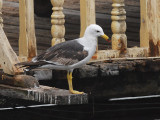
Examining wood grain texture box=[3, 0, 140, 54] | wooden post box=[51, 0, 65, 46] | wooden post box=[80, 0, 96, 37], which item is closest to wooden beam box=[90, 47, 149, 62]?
wooden post box=[80, 0, 96, 37]

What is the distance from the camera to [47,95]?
6.17m

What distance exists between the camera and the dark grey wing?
6289 mm

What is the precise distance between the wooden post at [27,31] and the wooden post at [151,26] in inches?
63.8

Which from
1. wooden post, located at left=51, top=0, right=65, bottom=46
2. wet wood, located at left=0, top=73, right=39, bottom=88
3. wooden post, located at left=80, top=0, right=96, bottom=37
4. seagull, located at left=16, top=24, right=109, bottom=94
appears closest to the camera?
seagull, located at left=16, top=24, right=109, bottom=94

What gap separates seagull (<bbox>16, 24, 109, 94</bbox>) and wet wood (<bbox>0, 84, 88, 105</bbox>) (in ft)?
0.57

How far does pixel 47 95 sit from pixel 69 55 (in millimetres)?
492

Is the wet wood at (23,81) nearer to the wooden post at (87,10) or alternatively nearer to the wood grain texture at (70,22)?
the wooden post at (87,10)

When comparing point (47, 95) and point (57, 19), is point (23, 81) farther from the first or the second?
point (57, 19)

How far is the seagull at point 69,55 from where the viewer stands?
6.28 meters

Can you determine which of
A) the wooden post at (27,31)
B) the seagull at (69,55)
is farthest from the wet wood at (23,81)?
the wooden post at (27,31)

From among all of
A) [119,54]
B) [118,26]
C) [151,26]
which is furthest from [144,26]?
[119,54]

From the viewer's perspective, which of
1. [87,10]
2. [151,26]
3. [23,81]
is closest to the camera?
[23,81]

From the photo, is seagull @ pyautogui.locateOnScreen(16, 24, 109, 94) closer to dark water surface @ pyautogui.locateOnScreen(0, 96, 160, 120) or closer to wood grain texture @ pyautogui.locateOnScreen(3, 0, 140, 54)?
dark water surface @ pyautogui.locateOnScreen(0, 96, 160, 120)

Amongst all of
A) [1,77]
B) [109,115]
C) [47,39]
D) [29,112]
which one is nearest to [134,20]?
[47,39]
